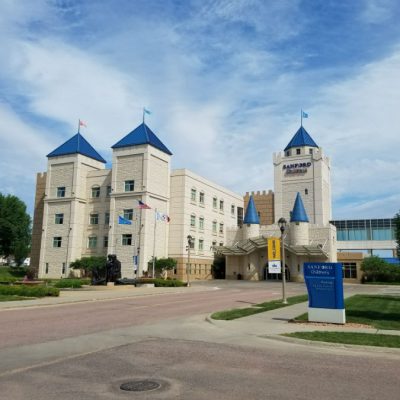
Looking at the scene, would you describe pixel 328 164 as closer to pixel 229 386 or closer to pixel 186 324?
pixel 186 324

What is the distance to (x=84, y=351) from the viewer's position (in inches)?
395

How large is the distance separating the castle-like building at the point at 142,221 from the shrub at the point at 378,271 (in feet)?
16.5

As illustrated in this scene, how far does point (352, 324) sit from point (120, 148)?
5382 cm

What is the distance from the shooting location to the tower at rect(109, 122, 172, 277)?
60312 mm

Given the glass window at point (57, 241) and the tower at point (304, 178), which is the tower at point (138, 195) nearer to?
the glass window at point (57, 241)

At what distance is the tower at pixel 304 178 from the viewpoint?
7650 cm

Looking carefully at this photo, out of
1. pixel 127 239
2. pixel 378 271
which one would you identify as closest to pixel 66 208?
pixel 127 239

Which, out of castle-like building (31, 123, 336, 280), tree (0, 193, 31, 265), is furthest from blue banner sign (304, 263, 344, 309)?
tree (0, 193, 31, 265)

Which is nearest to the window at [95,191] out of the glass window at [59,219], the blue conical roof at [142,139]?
the glass window at [59,219]

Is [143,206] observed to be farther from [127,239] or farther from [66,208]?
[66,208]

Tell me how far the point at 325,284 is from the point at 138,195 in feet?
158

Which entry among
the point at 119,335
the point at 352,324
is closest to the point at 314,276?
the point at 352,324

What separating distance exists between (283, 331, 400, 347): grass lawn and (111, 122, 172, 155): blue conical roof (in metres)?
52.6

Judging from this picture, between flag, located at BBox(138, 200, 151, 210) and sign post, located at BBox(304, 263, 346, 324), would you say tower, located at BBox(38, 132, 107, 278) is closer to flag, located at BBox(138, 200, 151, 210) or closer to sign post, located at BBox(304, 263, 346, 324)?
flag, located at BBox(138, 200, 151, 210)
